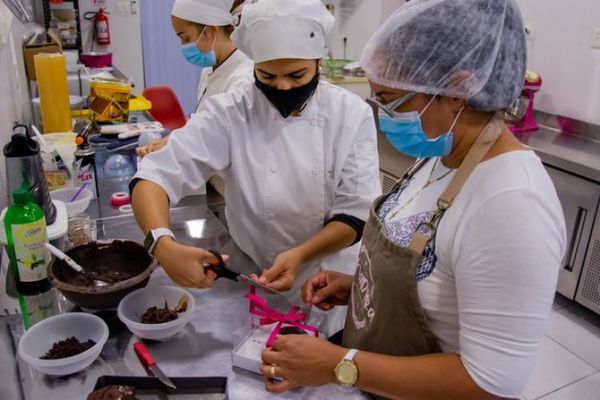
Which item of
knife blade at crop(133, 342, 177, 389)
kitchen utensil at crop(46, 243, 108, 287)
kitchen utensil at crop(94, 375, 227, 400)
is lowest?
kitchen utensil at crop(94, 375, 227, 400)

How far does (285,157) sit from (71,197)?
0.78 metres

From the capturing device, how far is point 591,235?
249 centimetres

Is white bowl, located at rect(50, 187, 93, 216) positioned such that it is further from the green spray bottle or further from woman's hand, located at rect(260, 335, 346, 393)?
woman's hand, located at rect(260, 335, 346, 393)

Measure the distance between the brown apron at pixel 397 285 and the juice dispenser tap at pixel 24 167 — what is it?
0.86 m

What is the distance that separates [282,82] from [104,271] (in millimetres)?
666

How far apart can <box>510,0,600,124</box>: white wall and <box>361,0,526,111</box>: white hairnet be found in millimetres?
2376

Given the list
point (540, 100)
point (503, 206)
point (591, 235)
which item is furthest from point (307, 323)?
point (540, 100)

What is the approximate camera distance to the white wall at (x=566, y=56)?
2779 mm

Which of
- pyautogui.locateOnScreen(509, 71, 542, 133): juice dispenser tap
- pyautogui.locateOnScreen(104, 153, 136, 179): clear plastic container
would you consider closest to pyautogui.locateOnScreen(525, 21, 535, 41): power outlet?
pyautogui.locateOnScreen(509, 71, 542, 133): juice dispenser tap

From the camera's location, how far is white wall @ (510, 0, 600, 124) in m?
2.78

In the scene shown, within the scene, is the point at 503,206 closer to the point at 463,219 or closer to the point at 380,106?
the point at 463,219

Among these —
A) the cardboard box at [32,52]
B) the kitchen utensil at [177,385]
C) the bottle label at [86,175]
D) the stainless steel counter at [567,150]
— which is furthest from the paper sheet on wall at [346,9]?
the kitchen utensil at [177,385]

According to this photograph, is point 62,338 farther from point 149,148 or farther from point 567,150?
point 567,150

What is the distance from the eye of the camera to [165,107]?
11.1 ft
